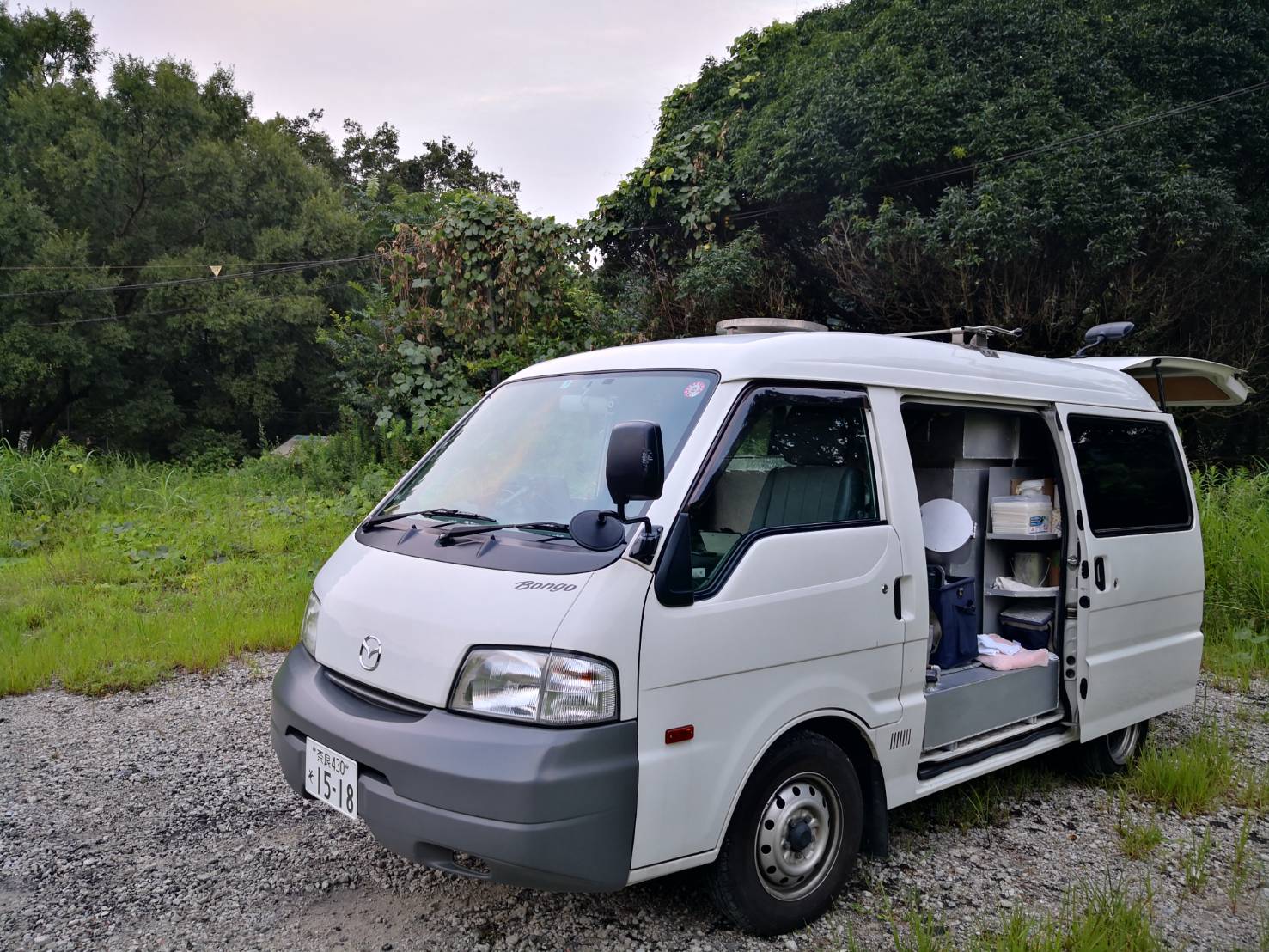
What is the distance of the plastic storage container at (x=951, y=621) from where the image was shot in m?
4.23

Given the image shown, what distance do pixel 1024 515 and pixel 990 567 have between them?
1.17 ft

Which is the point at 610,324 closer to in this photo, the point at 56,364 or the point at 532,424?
the point at 532,424

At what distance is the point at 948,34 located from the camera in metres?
12.7

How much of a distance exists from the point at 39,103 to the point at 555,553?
31082mm

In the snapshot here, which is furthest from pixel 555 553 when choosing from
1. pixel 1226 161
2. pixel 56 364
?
pixel 56 364

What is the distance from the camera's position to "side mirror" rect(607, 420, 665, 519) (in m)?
2.71

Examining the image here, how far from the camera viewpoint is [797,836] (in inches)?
123

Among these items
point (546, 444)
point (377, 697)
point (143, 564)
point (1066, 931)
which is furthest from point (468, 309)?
point (1066, 931)

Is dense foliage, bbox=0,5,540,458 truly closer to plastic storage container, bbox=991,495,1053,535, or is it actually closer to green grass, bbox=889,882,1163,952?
plastic storage container, bbox=991,495,1053,535

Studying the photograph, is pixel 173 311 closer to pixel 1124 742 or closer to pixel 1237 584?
pixel 1237 584

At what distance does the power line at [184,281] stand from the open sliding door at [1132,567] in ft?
77.4

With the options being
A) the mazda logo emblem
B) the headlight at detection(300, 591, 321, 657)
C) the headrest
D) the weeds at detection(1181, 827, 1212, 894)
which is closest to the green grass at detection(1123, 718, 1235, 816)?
the weeds at detection(1181, 827, 1212, 894)

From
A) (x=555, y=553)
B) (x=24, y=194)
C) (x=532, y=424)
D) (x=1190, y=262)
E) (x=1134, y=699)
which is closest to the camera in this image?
(x=555, y=553)

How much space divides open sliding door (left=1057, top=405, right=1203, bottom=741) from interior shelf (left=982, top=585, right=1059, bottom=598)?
0.18 metres
